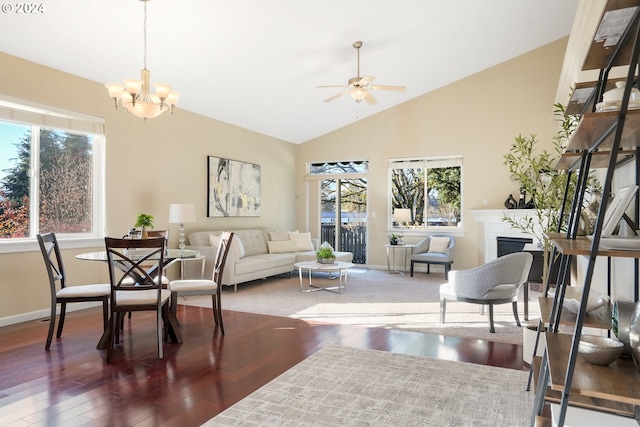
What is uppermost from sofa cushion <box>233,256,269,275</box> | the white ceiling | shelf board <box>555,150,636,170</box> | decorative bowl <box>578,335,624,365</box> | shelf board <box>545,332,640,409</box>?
the white ceiling

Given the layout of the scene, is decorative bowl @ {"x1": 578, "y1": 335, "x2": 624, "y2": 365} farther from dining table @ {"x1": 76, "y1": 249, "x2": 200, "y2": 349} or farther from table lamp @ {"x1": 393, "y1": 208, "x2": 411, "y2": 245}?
table lamp @ {"x1": 393, "y1": 208, "x2": 411, "y2": 245}

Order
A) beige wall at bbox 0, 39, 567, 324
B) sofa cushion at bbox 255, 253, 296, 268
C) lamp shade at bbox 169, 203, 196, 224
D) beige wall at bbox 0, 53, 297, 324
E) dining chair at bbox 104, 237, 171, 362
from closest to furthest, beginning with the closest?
dining chair at bbox 104, 237, 171, 362 → beige wall at bbox 0, 53, 297, 324 → beige wall at bbox 0, 39, 567, 324 → lamp shade at bbox 169, 203, 196, 224 → sofa cushion at bbox 255, 253, 296, 268

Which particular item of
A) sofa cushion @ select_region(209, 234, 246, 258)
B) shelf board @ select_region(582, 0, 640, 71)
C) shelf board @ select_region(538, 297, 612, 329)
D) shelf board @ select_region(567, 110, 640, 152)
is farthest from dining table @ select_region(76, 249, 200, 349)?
shelf board @ select_region(582, 0, 640, 71)

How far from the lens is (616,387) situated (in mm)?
1227

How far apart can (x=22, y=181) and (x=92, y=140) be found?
0.97m

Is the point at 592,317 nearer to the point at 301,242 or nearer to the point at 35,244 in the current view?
the point at 35,244

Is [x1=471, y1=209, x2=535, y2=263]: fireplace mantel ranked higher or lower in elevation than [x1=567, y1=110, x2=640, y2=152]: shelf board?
lower

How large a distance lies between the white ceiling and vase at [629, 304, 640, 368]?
4.20 metres

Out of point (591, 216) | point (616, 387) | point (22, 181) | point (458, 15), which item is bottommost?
point (616, 387)

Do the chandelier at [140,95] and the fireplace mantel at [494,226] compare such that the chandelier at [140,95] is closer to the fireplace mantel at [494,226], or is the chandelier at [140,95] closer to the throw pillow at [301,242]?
the throw pillow at [301,242]

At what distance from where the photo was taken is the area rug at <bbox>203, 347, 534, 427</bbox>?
2232 mm

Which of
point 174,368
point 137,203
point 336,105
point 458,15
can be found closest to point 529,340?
point 174,368

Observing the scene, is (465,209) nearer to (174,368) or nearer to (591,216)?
(591,216)

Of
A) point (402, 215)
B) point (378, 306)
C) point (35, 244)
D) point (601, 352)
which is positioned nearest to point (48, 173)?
point (35, 244)
